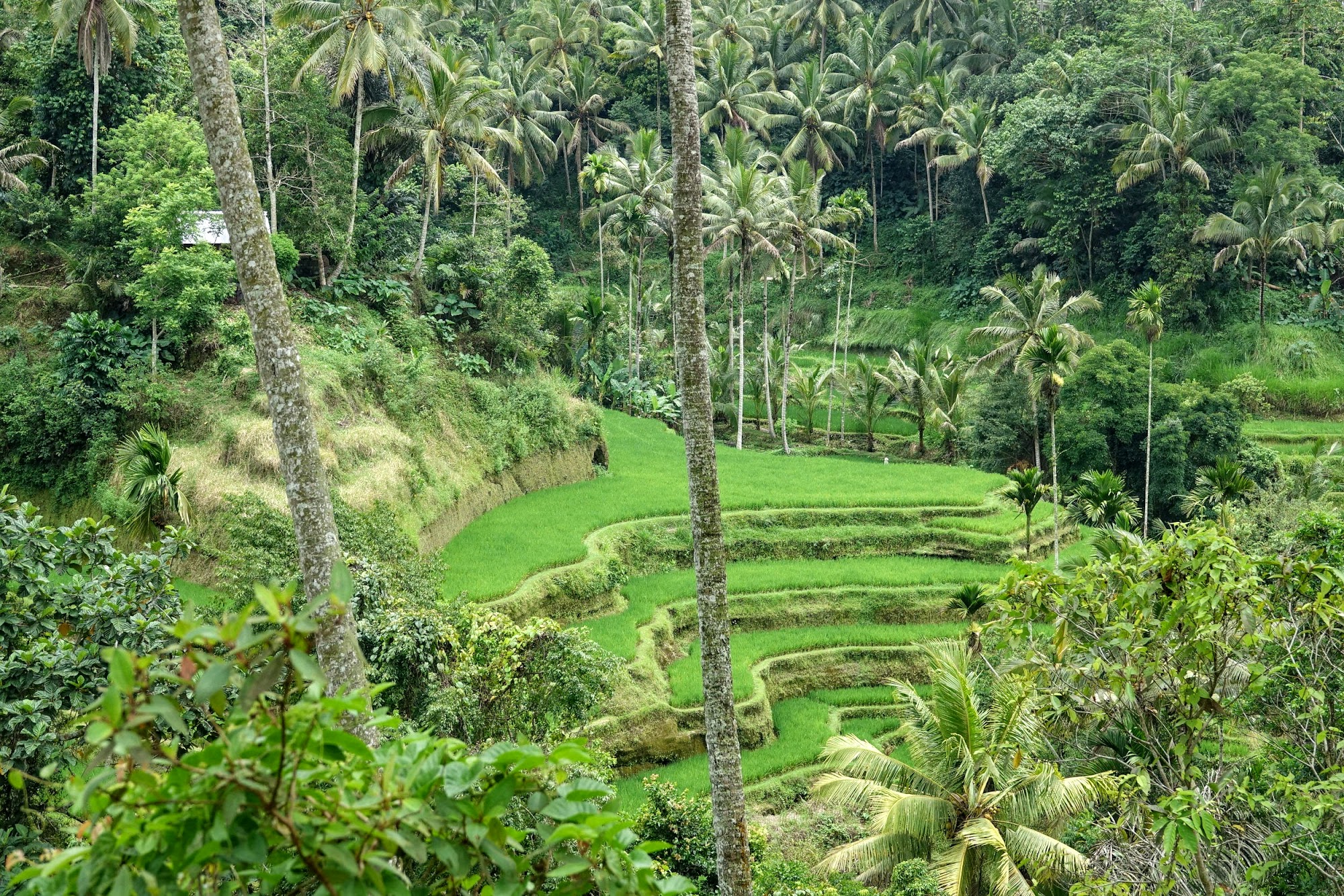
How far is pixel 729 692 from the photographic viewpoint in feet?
23.3

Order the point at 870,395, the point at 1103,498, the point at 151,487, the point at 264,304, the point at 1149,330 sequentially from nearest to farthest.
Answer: the point at 264,304
the point at 151,487
the point at 1103,498
the point at 1149,330
the point at 870,395

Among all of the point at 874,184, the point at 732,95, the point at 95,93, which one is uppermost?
the point at 732,95

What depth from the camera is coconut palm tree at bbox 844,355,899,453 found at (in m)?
35.7

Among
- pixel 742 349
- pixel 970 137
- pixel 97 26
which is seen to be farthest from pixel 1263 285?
pixel 97 26

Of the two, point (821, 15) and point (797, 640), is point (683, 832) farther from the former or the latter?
point (821, 15)

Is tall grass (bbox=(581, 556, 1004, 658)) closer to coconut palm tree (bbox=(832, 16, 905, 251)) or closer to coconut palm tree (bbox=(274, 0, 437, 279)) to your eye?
coconut palm tree (bbox=(274, 0, 437, 279))

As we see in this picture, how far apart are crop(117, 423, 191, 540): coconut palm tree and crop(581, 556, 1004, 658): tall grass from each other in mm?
6929

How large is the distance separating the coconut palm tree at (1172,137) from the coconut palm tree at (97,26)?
31.7 meters

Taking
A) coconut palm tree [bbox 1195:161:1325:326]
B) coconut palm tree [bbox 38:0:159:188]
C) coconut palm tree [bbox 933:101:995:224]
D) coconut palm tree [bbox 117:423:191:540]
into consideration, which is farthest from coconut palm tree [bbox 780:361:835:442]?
coconut palm tree [bbox 117:423:191:540]

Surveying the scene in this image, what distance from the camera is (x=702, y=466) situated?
7000mm

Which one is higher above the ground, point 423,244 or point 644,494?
point 423,244

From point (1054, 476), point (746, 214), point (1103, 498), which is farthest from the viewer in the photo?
point (746, 214)

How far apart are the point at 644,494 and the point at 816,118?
27968mm

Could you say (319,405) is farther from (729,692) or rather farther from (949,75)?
(949,75)
